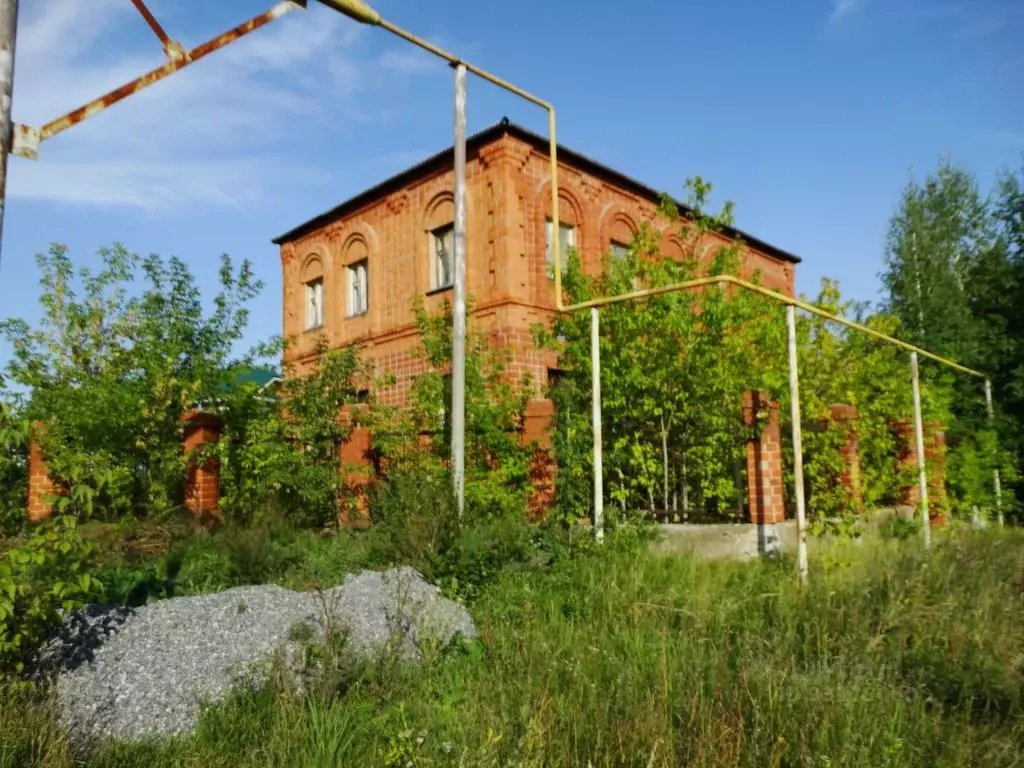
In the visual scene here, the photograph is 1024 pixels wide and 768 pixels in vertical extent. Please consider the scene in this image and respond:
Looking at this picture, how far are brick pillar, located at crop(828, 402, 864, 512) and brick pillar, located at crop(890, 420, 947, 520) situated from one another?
6.34 ft

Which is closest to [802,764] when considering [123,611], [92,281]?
[123,611]

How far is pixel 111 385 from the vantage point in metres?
11.0

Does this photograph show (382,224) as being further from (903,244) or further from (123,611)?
(903,244)

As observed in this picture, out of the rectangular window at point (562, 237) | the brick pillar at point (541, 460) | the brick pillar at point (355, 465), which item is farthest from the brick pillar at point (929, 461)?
the brick pillar at point (355, 465)

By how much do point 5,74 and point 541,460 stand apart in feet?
22.5

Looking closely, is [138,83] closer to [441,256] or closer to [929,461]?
[929,461]

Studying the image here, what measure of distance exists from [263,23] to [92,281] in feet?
32.8

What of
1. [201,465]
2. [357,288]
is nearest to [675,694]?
[201,465]

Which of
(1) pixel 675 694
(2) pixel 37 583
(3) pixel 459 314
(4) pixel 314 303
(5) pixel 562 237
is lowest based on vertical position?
(1) pixel 675 694

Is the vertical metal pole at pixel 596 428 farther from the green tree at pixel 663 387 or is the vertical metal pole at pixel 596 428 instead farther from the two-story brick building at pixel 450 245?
the two-story brick building at pixel 450 245

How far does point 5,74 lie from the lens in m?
3.30

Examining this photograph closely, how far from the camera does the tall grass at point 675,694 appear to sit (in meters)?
3.33

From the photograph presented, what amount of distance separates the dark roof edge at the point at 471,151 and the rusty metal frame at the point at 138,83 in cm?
946

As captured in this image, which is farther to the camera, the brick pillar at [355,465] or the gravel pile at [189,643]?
the brick pillar at [355,465]
